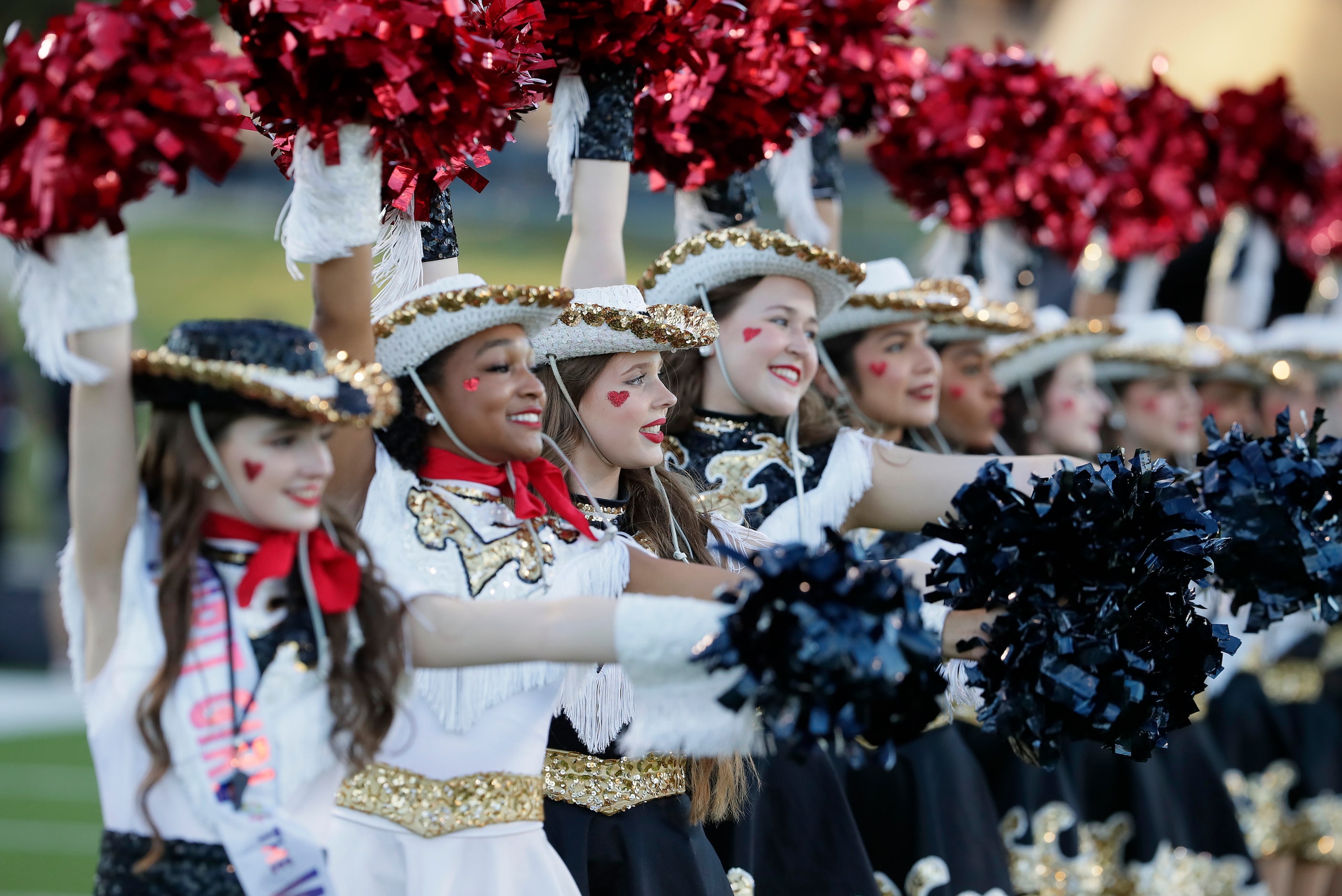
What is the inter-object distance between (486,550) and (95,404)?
2.92 ft

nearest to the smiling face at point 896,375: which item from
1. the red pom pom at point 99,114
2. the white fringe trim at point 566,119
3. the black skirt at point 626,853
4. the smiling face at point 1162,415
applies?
the white fringe trim at point 566,119

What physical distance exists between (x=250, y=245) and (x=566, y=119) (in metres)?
20.0

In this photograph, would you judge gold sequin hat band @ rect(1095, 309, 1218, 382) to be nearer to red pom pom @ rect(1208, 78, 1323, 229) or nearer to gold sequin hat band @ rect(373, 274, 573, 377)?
red pom pom @ rect(1208, 78, 1323, 229)

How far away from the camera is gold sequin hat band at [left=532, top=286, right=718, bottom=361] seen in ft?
11.8

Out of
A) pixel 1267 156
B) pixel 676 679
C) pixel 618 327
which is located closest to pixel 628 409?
pixel 618 327

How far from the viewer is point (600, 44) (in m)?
3.90

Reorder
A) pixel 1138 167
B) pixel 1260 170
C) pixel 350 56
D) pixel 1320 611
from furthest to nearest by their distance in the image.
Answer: pixel 1260 170, pixel 1138 167, pixel 1320 611, pixel 350 56

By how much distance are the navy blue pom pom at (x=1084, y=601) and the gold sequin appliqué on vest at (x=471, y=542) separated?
834mm

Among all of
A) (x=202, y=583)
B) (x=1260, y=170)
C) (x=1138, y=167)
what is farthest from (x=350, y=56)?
(x=1260, y=170)

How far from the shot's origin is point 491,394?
3.21m

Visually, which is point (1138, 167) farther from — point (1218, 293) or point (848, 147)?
point (848, 147)

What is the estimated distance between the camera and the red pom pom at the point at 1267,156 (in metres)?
8.06

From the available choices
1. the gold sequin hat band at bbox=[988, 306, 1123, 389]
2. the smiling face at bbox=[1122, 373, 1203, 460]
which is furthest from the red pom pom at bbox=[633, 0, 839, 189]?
the smiling face at bbox=[1122, 373, 1203, 460]

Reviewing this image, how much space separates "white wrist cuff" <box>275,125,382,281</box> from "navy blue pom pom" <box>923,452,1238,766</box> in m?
1.35
